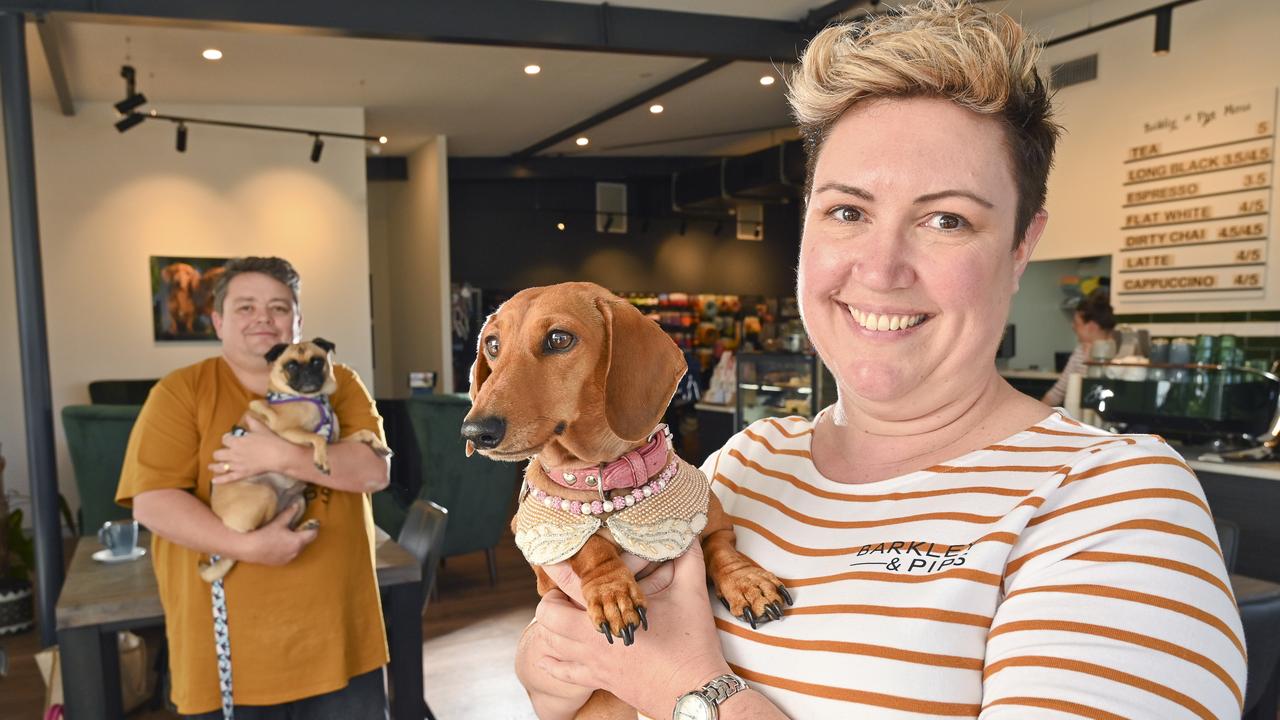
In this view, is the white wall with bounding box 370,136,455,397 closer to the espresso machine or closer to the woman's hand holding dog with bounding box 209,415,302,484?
the espresso machine

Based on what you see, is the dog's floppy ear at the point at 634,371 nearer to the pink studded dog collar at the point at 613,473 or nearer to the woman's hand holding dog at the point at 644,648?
the pink studded dog collar at the point at 613,473

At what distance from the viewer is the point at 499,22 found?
19.6 ft

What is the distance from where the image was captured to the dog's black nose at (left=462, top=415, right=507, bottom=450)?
86 centimetres

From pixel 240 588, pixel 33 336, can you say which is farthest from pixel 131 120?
pixel 240 588

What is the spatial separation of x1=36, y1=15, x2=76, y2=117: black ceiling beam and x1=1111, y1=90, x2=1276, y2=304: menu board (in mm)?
7421

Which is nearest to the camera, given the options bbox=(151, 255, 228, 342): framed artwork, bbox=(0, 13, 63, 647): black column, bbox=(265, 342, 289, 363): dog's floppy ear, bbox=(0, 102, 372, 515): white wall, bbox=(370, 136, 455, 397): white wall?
bbox=(265, 342, 289, 363): dog's floppy ear

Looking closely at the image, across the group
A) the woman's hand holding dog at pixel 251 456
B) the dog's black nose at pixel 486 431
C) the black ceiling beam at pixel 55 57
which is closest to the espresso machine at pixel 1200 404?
the woman's hand holding dog at pixel 251 456

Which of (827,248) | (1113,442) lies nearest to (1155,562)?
(1113,442)

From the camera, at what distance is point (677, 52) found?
648 centimetres

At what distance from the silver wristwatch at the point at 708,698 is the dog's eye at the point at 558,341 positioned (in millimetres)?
406

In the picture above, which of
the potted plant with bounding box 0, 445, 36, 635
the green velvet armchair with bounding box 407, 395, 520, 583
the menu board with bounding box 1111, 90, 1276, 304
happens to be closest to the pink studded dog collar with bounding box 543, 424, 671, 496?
the green velvet armchair with bounding box 407, 395, 520, 583

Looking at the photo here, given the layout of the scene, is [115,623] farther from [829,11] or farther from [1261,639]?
[829,11]

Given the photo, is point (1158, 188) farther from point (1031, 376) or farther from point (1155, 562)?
point (1155, 562)

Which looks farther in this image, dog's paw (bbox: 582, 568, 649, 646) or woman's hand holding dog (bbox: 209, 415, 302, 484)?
woman's hand holding dog (bbox: 209, 415, 302, 484)
